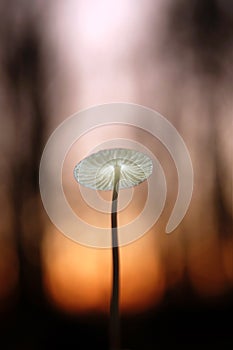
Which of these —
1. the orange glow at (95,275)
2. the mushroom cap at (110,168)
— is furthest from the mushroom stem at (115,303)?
the orange glow at (95,275)

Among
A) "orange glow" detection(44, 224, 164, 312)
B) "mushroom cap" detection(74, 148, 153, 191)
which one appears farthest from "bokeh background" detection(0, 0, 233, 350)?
"mushroom cap" detection(74, 148, 153, 191)

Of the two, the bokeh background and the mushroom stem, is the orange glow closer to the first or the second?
the bokeh background

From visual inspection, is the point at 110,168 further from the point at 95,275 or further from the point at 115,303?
the point at 95,275

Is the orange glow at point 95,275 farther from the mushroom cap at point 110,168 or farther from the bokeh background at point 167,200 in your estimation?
the mushroom cap at point 110,168

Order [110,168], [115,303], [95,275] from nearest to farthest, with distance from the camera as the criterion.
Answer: [115,303]
[110,168]
[95,275]

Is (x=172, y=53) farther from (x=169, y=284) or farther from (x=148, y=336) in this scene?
(x=148, y=336)

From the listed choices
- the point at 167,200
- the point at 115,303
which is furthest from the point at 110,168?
the point at 167,200

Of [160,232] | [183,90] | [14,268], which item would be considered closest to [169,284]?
[160,232]
